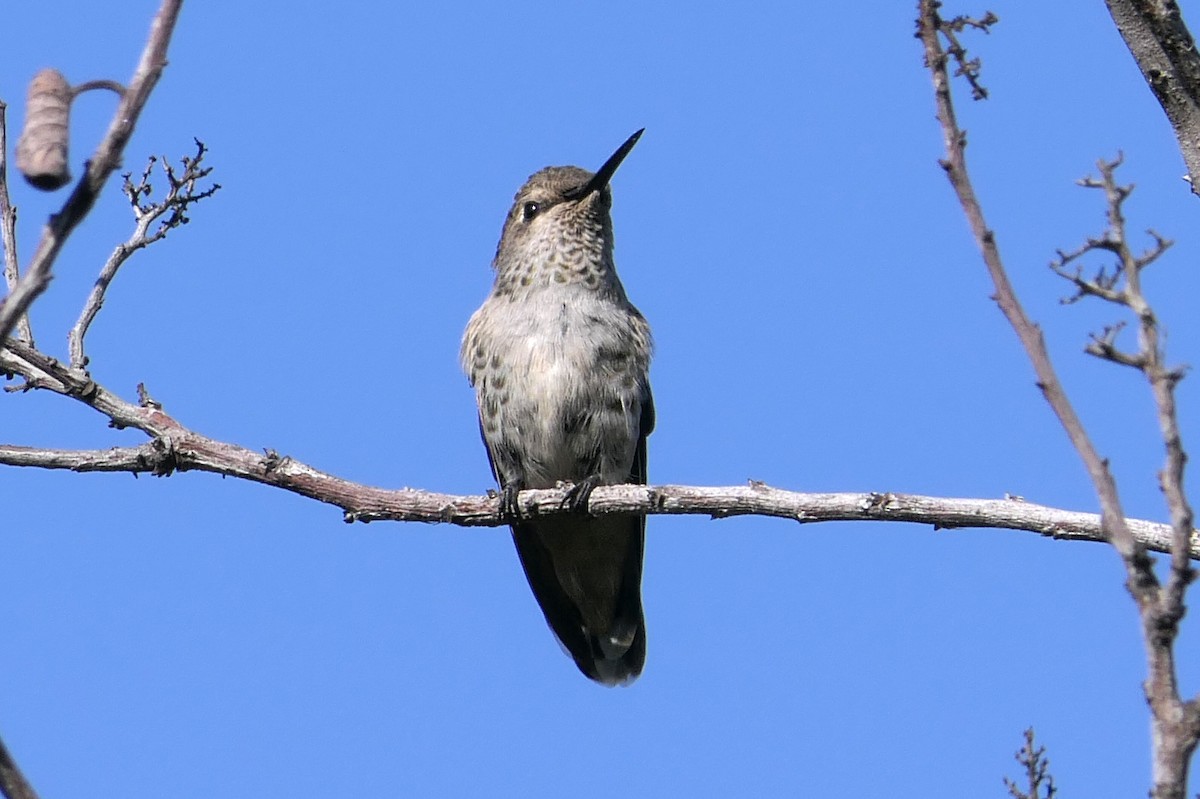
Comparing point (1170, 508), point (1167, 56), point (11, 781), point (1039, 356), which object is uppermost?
point (1167, 56)

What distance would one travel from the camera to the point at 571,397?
6871mm

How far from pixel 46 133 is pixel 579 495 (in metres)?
4.77

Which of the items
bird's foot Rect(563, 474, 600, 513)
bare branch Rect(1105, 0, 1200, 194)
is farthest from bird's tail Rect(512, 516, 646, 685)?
bare branch Rect(1105, 0, 1200, 194)

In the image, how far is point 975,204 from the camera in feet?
6.21

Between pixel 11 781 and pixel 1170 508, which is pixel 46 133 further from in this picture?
pixel 1170 508

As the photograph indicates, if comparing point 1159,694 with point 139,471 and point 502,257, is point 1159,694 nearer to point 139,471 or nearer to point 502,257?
point 139,471

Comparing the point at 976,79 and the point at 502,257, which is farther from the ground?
the point at 502,257

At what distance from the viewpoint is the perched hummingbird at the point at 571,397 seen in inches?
272

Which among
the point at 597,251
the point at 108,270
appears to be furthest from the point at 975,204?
the point at 597,251

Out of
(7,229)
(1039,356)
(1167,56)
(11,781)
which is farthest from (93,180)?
(7,229)

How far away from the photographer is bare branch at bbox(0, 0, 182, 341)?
1374 millimetres

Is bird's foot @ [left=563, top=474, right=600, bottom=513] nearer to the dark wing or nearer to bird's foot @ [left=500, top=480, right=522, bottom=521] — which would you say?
bird's foot @ [left=500, top=480, right=522, bottom=521]

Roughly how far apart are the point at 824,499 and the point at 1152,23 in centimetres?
172

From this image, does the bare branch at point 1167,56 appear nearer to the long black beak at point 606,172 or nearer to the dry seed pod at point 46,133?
the dry seed pod at point 46,133
